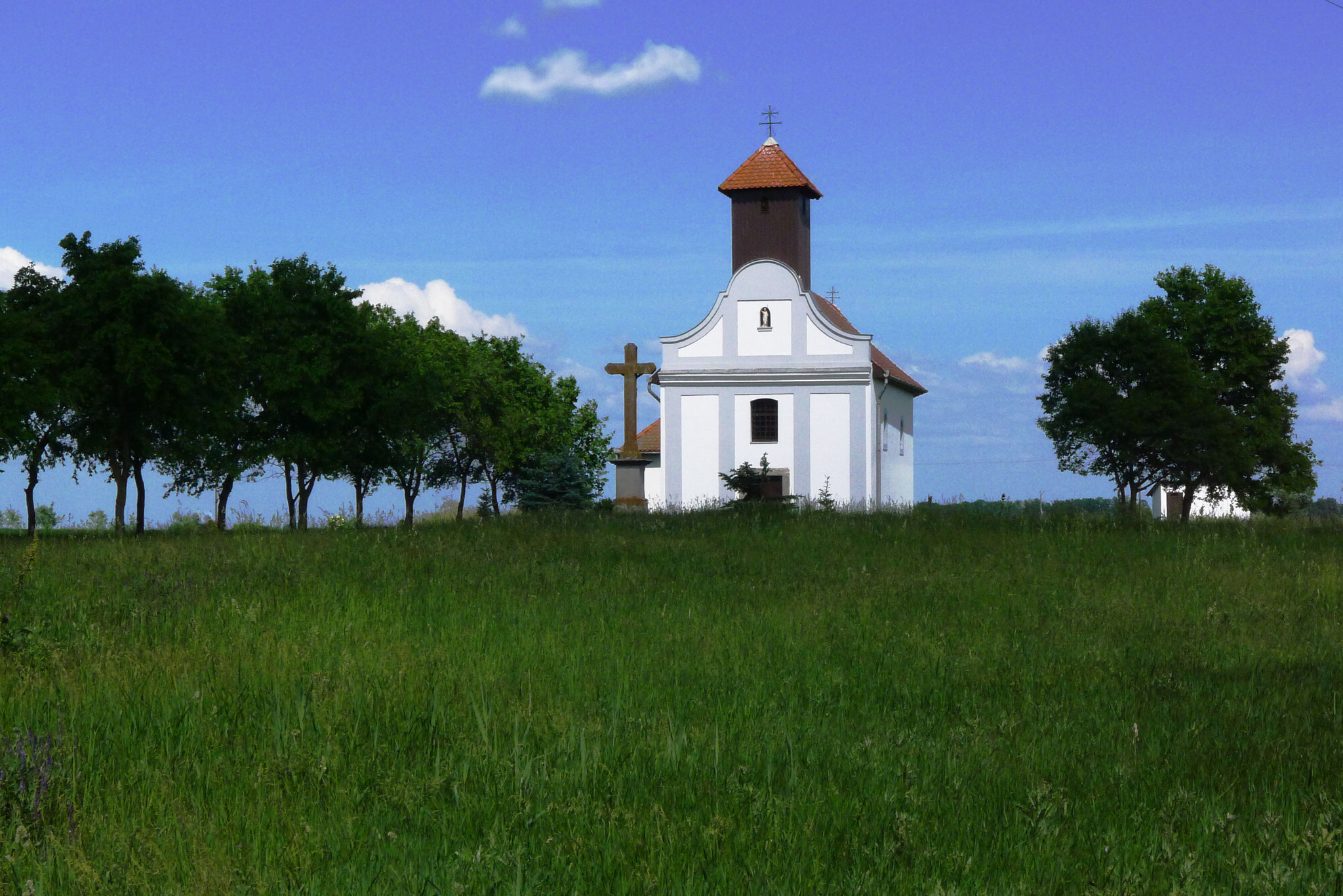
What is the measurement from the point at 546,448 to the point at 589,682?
170 ft

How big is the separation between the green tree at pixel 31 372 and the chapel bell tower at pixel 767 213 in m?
23.0

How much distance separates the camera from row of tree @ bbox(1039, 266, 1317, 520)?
142ft

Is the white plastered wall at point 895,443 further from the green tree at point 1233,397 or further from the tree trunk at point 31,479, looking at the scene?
the tree trunk at point 31,479

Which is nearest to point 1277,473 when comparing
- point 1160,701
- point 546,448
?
point 546,448

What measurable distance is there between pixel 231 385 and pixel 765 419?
1817cm

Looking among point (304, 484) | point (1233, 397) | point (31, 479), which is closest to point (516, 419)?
point (304, 484)

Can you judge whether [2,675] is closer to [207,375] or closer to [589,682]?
[589,682]

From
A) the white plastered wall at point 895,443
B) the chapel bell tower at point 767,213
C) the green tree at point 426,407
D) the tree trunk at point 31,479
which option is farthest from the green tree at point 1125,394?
the tree trunk at point 31,479

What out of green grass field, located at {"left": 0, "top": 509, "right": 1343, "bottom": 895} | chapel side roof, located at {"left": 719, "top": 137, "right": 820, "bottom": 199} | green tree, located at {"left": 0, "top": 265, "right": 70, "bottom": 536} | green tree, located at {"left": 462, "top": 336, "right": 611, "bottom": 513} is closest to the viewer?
green grass field, located at {"left": 0, "top": 509, "right": 1343, "bottom": 895}

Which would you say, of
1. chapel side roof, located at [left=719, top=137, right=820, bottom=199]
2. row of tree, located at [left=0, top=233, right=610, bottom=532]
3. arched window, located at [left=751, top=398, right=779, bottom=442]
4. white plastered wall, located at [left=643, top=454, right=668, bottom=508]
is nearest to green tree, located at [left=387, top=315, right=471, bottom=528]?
row of tree, located at [left=0, top=233, right=610, bottom=532]

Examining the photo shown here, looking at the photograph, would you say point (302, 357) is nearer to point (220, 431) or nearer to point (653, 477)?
point (220, 431)

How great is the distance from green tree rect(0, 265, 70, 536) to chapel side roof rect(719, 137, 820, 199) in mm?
23352

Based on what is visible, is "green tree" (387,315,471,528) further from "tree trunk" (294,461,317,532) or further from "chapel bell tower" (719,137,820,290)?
"chapel bell tower" (719,137,820,290)

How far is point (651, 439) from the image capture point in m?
50.8
